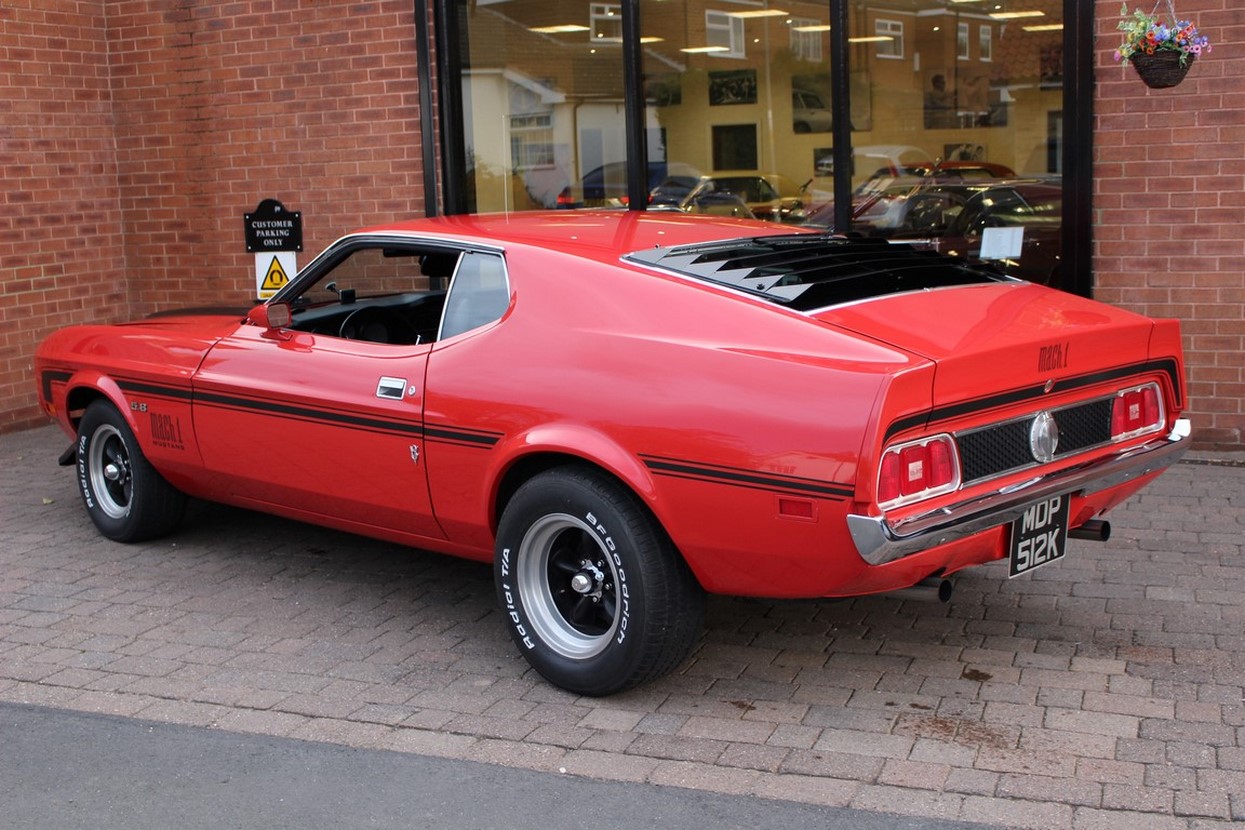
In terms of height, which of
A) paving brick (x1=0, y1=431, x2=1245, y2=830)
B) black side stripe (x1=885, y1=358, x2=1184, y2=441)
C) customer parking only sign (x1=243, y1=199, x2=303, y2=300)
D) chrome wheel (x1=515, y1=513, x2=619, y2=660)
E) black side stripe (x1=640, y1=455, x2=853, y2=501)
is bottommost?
paving brick (x1=0, y1=431, x2=1245, y2=830)

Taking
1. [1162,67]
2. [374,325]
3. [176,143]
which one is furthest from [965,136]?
[176,143]

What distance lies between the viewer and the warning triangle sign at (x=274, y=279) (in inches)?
348

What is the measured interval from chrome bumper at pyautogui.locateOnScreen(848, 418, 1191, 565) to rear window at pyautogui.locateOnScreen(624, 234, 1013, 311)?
790mm

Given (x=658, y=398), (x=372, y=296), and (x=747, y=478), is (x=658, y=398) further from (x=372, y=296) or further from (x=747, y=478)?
(x=372, y=296)

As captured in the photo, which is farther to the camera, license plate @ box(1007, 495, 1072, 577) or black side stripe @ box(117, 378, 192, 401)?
black side stripe @ box(117, 378, 192, 401)

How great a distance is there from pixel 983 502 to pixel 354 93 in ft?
22.2

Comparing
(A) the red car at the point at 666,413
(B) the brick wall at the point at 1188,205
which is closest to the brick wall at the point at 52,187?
(A) the red car at the point at 666,413

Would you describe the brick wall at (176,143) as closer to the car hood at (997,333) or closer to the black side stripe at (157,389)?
the black side stripe at (157,389)

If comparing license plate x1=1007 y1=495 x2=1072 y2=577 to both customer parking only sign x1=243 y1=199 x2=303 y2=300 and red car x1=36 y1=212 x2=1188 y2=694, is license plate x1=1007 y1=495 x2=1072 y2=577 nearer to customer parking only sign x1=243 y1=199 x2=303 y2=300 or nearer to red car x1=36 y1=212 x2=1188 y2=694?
red car x1=36 y1=212 x2=1188 y2=694

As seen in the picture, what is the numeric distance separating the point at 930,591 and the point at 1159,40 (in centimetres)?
389

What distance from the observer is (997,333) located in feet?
14.2

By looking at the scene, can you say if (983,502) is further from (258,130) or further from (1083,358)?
(258,130)

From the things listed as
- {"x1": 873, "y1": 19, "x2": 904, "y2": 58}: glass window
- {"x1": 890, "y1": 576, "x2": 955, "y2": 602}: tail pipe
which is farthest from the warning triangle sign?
{"x1": 890, "y1": 576, "x2": 955, "y2": 602}: tail pipe

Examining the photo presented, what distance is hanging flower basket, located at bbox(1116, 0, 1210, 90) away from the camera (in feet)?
22.5
